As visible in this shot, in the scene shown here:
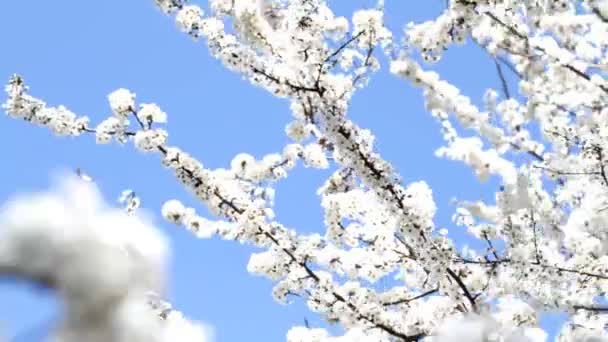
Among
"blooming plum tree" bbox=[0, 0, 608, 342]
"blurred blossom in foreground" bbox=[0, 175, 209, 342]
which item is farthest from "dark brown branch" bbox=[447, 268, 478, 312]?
"blurred blossom in foreground" bbox=[0, 175, 209, 342]

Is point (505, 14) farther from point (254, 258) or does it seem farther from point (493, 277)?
point (254, 258)

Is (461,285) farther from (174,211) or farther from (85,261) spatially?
(85,261)

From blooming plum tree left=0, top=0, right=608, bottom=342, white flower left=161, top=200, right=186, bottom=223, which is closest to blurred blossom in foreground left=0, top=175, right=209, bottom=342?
blooming plum tree left=0, top=0, right=608, bottom=342

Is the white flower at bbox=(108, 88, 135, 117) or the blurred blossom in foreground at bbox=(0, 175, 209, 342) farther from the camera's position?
the white flower at bbox=(108, 88, 135, 117)

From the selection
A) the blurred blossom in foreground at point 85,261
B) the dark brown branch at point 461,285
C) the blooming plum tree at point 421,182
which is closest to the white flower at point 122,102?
the blooming plum tree at point 421,182

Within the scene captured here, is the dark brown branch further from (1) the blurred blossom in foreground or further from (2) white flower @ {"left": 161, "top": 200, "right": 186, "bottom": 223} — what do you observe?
(1) the blurred blossom in foreground

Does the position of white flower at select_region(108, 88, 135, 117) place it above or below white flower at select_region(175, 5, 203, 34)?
below

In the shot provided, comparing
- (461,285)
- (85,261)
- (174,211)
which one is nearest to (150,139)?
(174,211)

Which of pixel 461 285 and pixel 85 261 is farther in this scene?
pixel 461 285

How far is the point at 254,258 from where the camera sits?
7.02 metres

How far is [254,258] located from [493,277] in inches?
73.6

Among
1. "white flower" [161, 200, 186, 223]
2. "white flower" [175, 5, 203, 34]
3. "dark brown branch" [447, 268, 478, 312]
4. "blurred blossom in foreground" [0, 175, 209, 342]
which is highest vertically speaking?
"white flower" [175, 5, 203, 34]

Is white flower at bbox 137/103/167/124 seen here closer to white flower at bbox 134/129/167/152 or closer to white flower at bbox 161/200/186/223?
white flower at bbox 134/129/167/152

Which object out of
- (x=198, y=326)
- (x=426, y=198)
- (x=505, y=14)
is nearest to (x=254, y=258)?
(x=426, y=198)
